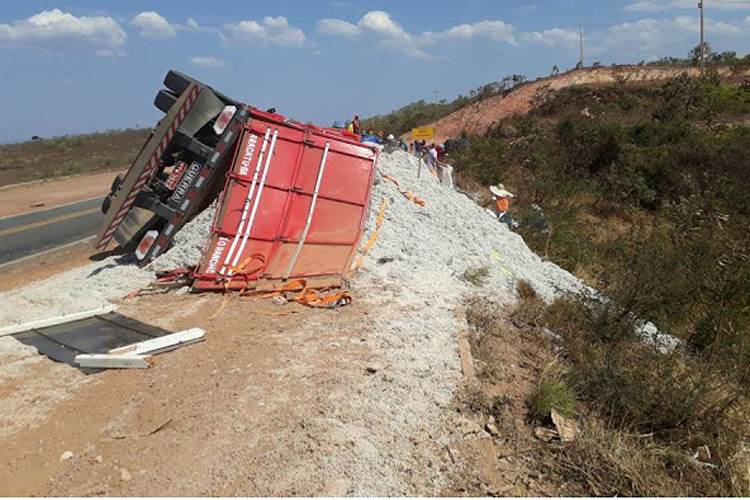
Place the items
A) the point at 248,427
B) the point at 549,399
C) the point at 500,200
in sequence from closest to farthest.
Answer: the point at 248,427, the point at 549,399, the point at 500,200

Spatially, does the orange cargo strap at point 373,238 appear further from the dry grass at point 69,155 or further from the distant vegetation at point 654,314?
the dry grass at point 69,155

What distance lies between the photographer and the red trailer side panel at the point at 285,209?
6.79 m

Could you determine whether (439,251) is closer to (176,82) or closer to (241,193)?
(241,193)

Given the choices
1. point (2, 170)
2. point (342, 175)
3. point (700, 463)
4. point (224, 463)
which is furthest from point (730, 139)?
point (2, 170)

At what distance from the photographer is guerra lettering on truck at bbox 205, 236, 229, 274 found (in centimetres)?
664

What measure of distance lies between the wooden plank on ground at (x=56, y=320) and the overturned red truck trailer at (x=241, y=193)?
1.15 metres

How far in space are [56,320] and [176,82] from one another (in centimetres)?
375

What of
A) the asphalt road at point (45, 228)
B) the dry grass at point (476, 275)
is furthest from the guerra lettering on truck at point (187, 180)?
the asphalt road at point (45, 228)

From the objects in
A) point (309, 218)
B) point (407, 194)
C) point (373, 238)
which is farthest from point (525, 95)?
point (309, 218)

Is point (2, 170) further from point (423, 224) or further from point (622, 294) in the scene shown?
point (622, 294)

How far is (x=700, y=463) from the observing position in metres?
3.90

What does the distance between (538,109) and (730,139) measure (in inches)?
521

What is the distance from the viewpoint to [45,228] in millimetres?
12070

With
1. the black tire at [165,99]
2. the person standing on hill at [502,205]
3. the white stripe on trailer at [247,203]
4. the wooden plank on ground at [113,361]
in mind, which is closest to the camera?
the wooden plank on ground at [113,361]
